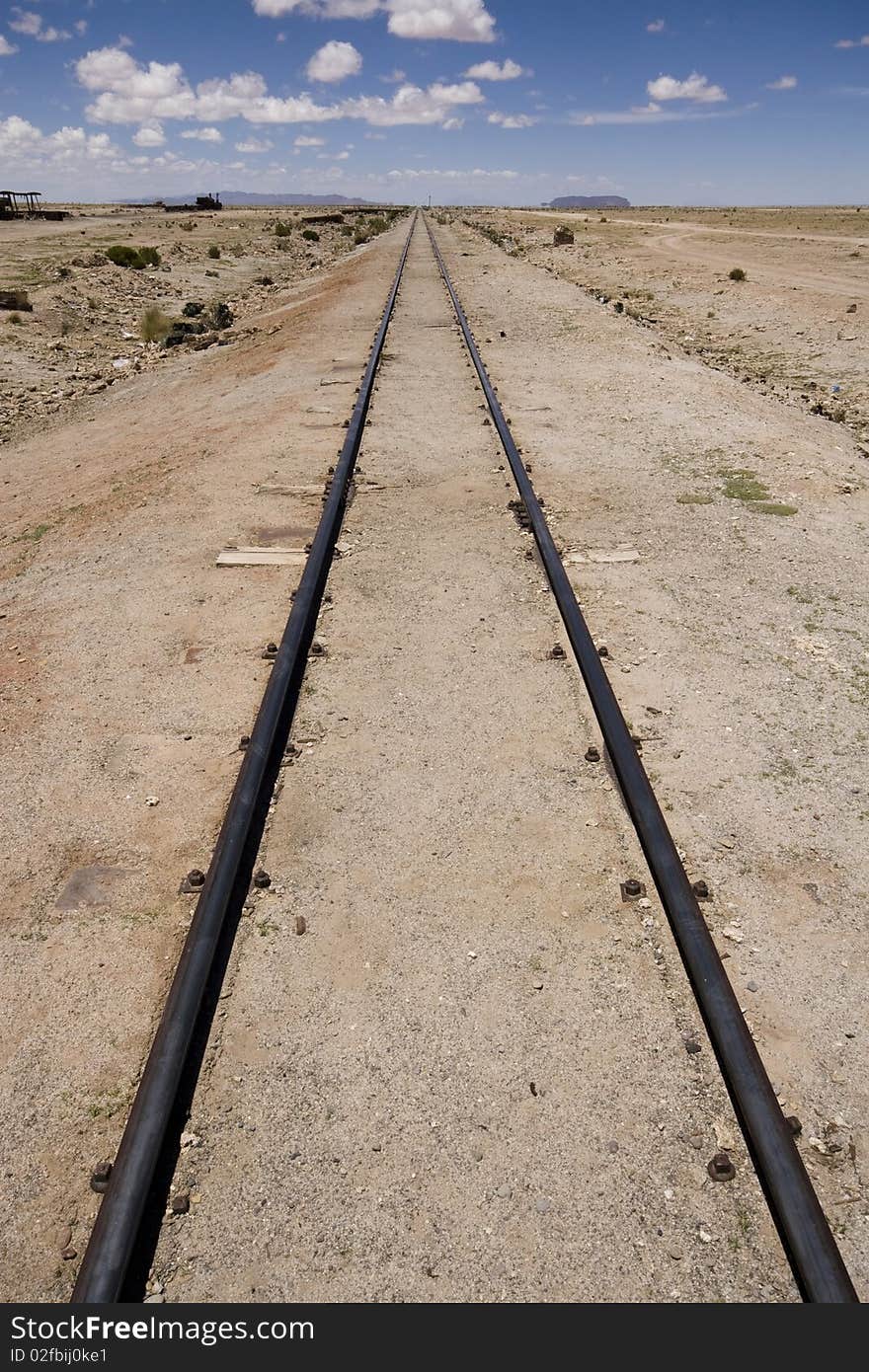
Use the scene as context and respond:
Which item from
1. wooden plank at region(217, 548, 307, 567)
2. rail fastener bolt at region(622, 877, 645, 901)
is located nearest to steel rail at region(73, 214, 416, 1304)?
wooden plank at region(217, 548, 307, 567)

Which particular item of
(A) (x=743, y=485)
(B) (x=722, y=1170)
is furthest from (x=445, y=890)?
(A) (x=743, y=485)

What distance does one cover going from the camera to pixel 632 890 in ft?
11.3

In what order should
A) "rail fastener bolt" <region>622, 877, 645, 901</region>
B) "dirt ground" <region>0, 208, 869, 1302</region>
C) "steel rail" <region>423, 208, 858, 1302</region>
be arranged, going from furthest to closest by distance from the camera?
"rail fastener bolt" <region>622, 877, 645, 901</region>, "dirt ground" <region>0, 208, 869, 1302</region>, "steel rail" <region>423, 208, 858, 1302</region>

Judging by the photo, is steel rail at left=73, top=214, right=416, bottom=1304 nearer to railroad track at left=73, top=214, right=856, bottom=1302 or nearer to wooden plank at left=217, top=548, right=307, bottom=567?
railroad track at left=73, top=214, right=856, bottom=1302

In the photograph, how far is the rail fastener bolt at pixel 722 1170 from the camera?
248cm

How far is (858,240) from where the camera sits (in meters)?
45.8

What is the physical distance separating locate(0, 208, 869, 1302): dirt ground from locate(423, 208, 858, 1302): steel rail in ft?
0.31

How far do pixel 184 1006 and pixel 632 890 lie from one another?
167cm

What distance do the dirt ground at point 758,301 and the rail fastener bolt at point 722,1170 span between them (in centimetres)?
970

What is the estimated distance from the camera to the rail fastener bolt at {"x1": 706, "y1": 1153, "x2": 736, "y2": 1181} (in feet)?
8.13

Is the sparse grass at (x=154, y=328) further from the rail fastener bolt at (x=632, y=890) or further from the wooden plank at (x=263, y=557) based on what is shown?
the rail fastener bolt at (x=632, y=890)

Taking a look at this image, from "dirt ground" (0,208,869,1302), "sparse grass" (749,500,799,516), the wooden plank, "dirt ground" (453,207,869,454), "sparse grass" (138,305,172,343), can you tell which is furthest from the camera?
"sparse grass" (138,305,172,343)

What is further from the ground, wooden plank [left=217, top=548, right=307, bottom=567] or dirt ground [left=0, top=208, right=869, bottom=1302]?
wooden plank [left=217, top=548, right=307, bottom=567]

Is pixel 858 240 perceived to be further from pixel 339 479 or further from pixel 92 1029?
pixel 92 1029
